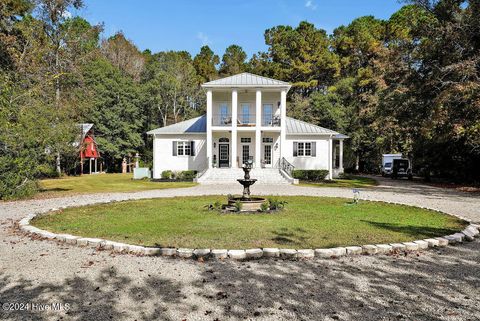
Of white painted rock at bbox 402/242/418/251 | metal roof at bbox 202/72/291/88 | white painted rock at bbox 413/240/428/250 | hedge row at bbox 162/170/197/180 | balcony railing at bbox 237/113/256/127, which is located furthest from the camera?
balcony railing at bbox 237/113/256/127

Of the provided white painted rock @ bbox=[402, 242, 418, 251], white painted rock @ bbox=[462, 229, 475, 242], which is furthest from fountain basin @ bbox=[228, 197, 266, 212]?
white painted rock @ bbox=[462, 229, 475, 242]

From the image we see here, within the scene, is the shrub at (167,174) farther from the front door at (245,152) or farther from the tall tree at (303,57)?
the tall tree at (303,57)

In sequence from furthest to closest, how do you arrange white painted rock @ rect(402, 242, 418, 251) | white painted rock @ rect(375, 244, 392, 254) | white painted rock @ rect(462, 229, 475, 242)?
white painted rock @ rect(462, 229, 475, 242) < white painted rock @ rect(402, 242, 418, 251) < white painted rock @ rect(375, 244, 392, 254)

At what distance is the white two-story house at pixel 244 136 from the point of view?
1120 inches

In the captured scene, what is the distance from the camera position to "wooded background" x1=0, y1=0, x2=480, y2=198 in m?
17.7

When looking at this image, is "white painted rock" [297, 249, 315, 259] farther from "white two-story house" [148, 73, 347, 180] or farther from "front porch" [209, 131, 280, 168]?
"front porch" [209, 131, 280, 168]

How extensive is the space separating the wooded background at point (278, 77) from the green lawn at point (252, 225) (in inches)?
304

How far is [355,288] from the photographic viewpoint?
475 centimetres

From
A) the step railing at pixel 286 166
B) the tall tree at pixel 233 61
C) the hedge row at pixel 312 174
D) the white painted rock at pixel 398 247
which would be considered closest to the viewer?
the white painted rock at pixel 398 247

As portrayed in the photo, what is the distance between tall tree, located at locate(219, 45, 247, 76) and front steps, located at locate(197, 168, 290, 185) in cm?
3665

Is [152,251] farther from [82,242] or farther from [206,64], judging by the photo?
[206,64]

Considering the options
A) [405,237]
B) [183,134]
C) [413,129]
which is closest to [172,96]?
[183,134]

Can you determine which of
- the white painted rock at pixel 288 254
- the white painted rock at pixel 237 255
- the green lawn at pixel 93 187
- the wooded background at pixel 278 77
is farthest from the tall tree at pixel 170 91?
the white painted rock at pixel 288 254

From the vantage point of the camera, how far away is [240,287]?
4766mm
